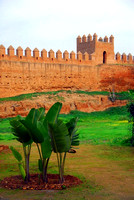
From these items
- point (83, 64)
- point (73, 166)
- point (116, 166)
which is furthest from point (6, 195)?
point (83, 64)

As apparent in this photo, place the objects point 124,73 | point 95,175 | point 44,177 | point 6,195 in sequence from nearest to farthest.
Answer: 1. point 6,195
2. point 44,177
3. point 95,175
4. point 124,73

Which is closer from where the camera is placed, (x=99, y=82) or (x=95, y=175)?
(x=95, y=175)

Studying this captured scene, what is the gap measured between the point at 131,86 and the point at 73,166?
23.2 m

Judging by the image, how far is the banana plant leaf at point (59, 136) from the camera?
5555mm

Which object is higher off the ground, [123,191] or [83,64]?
[83,64]

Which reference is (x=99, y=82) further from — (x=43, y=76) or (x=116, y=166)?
(x=116, y=166)

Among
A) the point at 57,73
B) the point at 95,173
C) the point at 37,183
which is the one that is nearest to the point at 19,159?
the point at 37,183

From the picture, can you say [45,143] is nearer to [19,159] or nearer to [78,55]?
[19,159]

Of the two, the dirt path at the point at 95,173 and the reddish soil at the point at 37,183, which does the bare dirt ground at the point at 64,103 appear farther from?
the reddish soil at the point at 37,183

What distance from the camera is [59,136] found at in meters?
5.65

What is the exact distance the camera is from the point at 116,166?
8031 millimetres

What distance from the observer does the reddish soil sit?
5902 mm

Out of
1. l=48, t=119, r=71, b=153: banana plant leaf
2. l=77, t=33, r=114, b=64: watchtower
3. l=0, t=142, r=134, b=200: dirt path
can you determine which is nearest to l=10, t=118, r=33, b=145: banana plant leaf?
l=48, t=119, r=71, b=153: banana plant leaf

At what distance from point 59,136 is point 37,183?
4.26 ft
